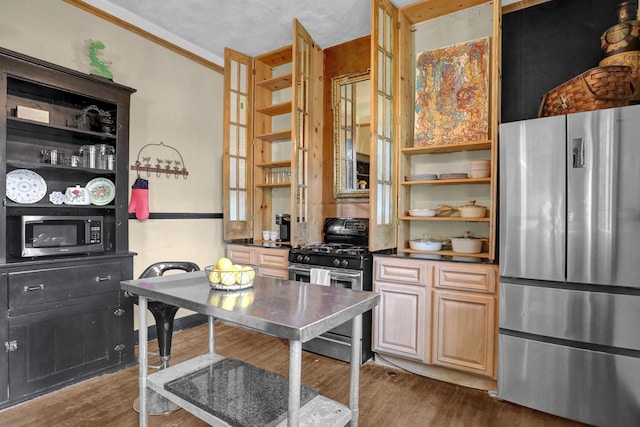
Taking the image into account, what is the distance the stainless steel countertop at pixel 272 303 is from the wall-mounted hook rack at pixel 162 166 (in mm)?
1842

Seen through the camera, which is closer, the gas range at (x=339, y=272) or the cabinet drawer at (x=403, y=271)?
the cabinet drawer at (x=403, y=271)

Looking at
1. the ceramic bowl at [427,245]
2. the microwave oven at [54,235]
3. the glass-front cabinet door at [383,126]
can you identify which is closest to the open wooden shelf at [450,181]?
the glass-front cabinet door at [383,126]

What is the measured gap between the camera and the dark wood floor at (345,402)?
2.19m

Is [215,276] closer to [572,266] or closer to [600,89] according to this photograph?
[572,266]

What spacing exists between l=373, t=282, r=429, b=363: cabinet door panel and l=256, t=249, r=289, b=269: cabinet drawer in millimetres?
991

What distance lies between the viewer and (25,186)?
2553 mm

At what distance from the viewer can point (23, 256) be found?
7.99 ft

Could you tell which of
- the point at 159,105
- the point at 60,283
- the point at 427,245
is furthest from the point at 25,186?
the point at 427,245

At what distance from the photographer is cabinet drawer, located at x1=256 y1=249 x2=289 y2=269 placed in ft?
11.7

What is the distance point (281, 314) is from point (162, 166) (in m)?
2.83

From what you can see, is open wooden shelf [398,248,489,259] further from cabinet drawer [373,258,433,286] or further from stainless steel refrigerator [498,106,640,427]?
stainless steel refrigerator [498,106,640,427]

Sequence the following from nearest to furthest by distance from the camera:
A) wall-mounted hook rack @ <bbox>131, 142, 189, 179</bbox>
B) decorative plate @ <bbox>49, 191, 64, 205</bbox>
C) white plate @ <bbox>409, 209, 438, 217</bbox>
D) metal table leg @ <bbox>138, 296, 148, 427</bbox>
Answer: metal table leg @ <bbox>138, 296, 148, 427</bbox> < decorative plate @ <bbox>49, 191, 64, 205</bbox> < white plate @ <bbox>409, 209, 438, 217</bbox> < wall-mounted hook rack @ <bbox>131, 142, 189, 179</bbox>

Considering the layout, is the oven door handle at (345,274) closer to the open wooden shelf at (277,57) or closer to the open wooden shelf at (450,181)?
the open wooden shelf at (450,181)

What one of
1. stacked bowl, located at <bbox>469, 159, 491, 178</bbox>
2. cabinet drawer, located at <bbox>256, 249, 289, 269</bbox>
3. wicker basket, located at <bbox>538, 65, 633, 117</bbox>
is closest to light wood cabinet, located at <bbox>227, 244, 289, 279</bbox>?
cabinet drawer, located at <bbox>256, 249, 289, 269</bbox>
